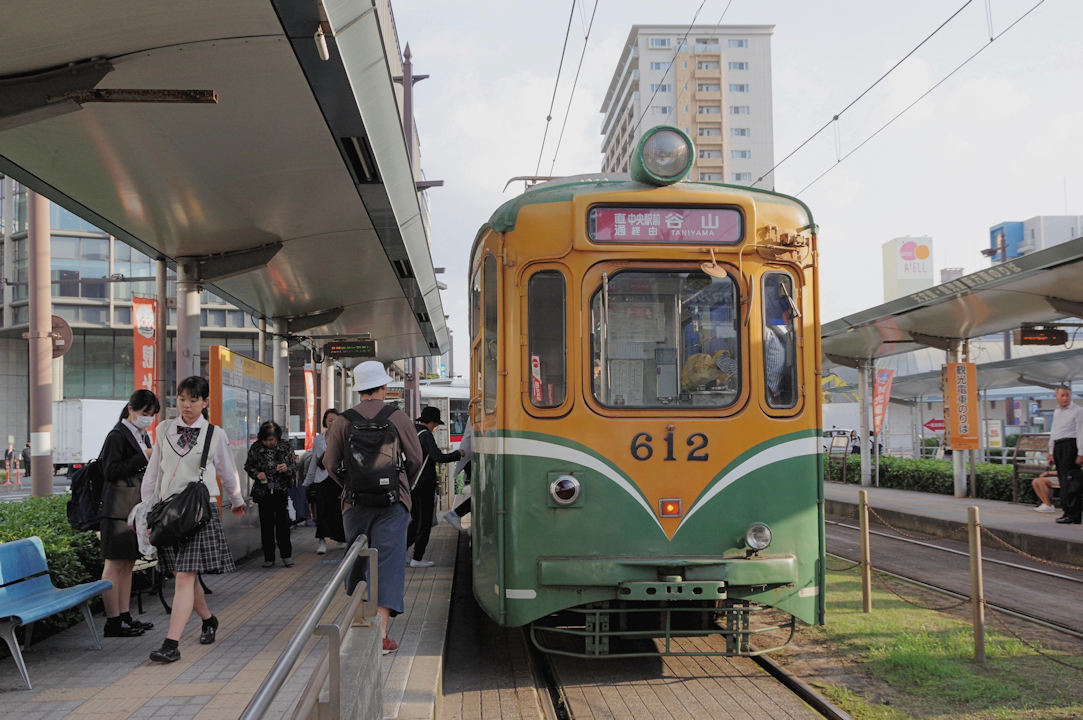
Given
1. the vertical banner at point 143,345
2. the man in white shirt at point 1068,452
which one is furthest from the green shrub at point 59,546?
the man in white shirt at point 1068,452

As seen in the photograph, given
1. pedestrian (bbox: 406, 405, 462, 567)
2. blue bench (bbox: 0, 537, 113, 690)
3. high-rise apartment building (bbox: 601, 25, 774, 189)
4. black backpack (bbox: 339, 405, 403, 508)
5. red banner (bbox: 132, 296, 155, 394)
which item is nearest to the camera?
blue bench (bbox: 0, 537, 113, 690)

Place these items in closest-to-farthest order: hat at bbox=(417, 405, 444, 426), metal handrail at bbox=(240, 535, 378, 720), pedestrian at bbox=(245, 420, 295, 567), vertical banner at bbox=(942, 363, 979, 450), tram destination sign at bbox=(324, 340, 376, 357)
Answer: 1. metal handrail at bbox=(240, 535, 378, 720)
2. hat at bbox=(417, 405, 444, 426)
3. pedestrian at bbox=(245, 420, 295, 567)
4. vertical banner at bbox=(942, 363, 979, 450)
5. tram destination sign at bbox=(324, 340, 376, 357)

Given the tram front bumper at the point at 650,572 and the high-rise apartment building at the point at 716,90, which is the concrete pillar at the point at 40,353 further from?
the high-rise apartment building at the point at 716,90

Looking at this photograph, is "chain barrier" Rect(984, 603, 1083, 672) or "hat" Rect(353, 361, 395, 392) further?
"chain barrier" Rect(984, 603, 1083, 672)

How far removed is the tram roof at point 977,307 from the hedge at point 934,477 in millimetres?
2664

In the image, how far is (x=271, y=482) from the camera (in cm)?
1002

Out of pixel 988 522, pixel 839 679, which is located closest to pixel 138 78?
pixel 839 679

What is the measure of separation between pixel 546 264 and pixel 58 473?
3365cm

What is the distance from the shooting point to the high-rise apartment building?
78.7m

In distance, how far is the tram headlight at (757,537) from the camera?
5723mm

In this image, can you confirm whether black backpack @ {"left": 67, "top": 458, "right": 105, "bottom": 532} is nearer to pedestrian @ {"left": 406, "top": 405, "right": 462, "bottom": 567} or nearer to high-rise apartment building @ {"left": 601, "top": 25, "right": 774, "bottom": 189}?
pedestrian @ {"left": 406, "top": 405, "right": 462, "bottom": 567}

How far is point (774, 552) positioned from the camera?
229 inches

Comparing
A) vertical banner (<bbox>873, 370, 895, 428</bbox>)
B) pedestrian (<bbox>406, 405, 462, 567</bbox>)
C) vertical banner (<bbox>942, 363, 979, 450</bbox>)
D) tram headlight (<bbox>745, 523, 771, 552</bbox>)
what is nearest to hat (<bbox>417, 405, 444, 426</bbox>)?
pedestrian (<bbox>406, 405, 462, 567</bbox>)

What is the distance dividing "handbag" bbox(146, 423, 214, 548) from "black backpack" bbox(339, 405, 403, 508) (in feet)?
3.19
